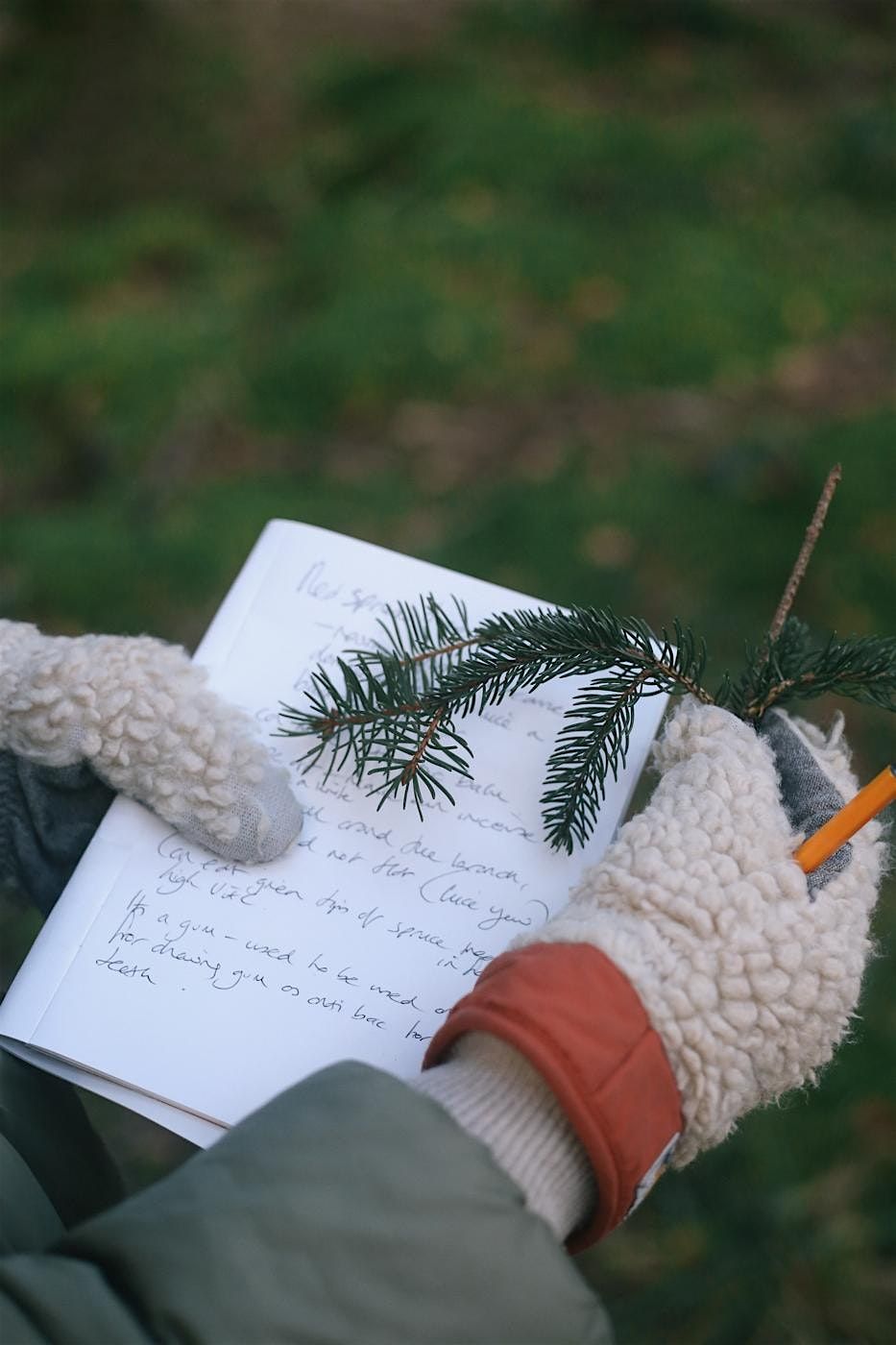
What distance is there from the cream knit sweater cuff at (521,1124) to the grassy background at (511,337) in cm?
88

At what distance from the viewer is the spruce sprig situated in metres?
0.81

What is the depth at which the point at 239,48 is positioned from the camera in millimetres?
3107

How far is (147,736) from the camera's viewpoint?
81 centimetres

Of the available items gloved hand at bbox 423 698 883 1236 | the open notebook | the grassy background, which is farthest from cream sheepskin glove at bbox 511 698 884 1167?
the grassy background

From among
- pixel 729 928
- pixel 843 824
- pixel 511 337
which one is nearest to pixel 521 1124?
pixel 729 928

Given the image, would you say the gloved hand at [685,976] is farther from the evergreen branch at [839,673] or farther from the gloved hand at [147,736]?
the gloved hand at [147,736]

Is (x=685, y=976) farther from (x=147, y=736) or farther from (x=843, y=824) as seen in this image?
(x=147, y=736)

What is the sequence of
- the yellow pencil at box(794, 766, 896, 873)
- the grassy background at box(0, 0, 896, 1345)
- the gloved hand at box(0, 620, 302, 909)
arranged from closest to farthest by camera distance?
the yellow pencil at box(794, 766, 896, 873) < the gloved hand at box(0, 620, 302, 909) < the grassy background at box(0, 0, 896, 1345)

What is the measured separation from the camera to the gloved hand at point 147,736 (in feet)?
2.68

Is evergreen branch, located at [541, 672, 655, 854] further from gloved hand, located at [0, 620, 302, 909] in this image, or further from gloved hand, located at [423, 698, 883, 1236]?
gloved hand, located at [0, 620, 302, 909]

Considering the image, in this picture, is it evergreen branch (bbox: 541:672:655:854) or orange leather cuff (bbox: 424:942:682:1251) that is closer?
orange leather cuff (bbox: 424:942:682:1251)

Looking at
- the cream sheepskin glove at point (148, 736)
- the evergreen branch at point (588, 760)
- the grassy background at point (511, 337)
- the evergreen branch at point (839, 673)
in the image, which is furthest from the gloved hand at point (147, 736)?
the grassy background at point (511, 337)

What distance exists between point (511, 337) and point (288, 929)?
5.97 feet

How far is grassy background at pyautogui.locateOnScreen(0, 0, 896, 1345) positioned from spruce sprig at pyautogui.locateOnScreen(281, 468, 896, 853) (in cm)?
91
